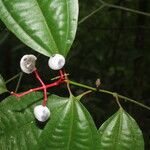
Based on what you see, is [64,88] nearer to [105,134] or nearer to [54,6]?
[105,134]

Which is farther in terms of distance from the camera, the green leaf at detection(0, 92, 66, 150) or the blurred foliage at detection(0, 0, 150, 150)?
the blurred foliage at detection(0, 0, 150, 150)

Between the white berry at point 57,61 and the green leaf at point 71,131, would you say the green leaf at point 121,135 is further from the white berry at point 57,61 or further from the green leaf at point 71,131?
the white berry at point 57,61

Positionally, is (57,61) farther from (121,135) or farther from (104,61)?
(104,61)

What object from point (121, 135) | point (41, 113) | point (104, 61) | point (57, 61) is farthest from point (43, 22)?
point (104, 61)

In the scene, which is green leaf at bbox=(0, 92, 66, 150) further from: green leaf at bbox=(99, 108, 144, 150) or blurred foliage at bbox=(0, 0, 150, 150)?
blurred foliage at bbox=(0, 0, 150, 150)

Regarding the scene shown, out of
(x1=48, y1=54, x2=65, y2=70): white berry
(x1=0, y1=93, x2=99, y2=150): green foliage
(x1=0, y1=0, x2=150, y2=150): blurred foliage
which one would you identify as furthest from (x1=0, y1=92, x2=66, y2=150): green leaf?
(x1=0, y1=0, x2=150, y2=150): blurred foliage

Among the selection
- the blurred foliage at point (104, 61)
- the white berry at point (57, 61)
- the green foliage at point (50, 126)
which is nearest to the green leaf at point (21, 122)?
the green foliage at point (50, 126)

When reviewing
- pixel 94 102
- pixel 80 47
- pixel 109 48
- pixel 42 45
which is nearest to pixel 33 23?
pixel 42 45
